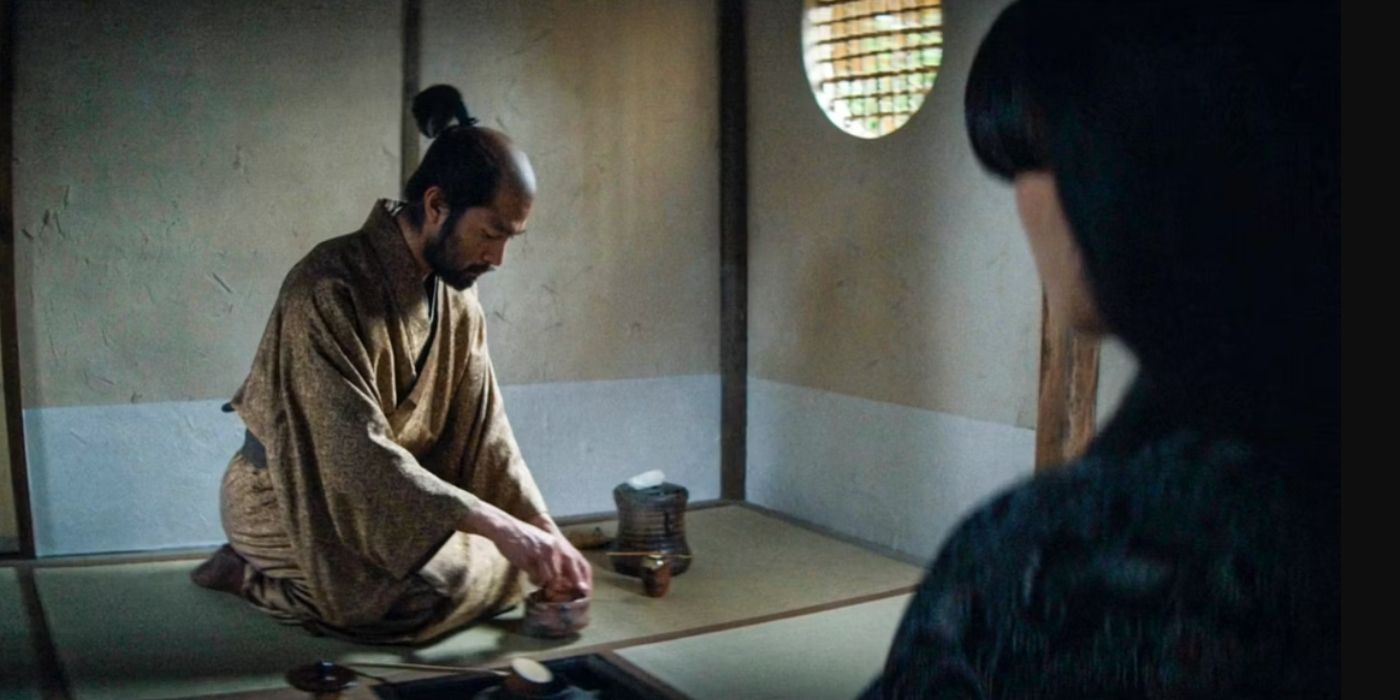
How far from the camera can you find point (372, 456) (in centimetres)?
291

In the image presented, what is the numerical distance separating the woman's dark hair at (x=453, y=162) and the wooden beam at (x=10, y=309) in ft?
4.67

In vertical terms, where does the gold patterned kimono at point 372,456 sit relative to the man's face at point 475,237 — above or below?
below

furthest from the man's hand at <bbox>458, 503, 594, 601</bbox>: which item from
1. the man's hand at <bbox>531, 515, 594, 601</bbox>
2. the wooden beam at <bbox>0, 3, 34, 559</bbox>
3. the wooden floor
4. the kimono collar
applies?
the wooden beam at <bbox>0, 3, 34, 559</bbox>

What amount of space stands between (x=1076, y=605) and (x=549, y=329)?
4.08 m

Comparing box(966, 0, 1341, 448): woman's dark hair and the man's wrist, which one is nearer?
box(966, 0, 1341, 448): woman's dark hair

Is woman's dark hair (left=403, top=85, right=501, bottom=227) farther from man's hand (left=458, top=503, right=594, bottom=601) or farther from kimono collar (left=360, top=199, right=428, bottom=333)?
man's hand (left=458, top=503, right=594, bottom=601)

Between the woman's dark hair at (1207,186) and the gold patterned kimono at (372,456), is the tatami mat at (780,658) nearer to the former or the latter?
the gold patterned kimono at (372,456)

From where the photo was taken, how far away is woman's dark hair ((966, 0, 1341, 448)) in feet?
1.99

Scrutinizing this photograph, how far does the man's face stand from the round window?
0.89 metres

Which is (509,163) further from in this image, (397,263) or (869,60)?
(869,60)

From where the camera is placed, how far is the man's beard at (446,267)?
10.3ft

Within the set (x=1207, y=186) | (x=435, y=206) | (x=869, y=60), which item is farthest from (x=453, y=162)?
(x=1207, y=186)

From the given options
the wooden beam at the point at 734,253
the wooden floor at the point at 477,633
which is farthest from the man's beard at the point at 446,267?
the wooden beam at the point at 734,253

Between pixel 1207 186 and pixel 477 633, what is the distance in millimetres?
2793
